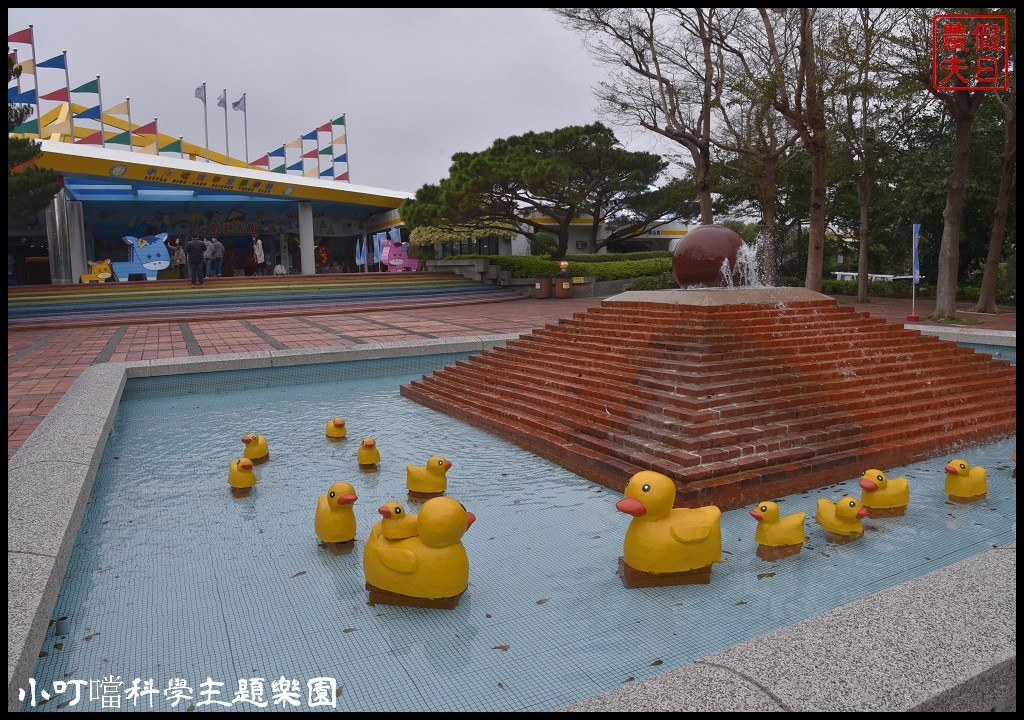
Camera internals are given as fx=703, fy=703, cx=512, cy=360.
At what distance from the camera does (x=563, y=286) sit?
2412cm

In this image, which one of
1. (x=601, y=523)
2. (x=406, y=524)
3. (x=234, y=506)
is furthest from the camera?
(x=234, y=506)

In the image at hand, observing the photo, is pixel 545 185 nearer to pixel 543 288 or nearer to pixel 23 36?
pixel 543 288

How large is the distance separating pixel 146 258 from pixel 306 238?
24.4 feet

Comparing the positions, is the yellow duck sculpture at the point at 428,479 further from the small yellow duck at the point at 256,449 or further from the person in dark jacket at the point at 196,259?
the person in dark jacket at the point at 196,259

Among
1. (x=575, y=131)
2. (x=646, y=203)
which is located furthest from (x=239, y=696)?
(x=646, y=203)

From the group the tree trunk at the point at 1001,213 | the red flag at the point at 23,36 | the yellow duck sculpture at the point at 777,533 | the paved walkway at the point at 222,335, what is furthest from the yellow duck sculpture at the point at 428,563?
the red flag at the point at 23,36

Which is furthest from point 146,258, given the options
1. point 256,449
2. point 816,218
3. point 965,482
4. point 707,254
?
point 965,482

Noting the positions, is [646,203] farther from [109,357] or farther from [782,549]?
[782,549]

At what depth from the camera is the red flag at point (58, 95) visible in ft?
72.7

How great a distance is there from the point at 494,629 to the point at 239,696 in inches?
42.8

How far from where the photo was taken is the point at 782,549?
154 inches

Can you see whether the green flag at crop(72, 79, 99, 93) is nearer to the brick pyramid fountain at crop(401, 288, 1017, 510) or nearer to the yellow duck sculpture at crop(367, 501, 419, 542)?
the brick pyramid fountain at crop(401, 288, 1017, 510)

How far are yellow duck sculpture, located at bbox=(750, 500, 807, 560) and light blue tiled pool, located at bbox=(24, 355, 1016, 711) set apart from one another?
11 centimetres

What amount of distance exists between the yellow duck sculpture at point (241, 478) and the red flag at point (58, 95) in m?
22.9
